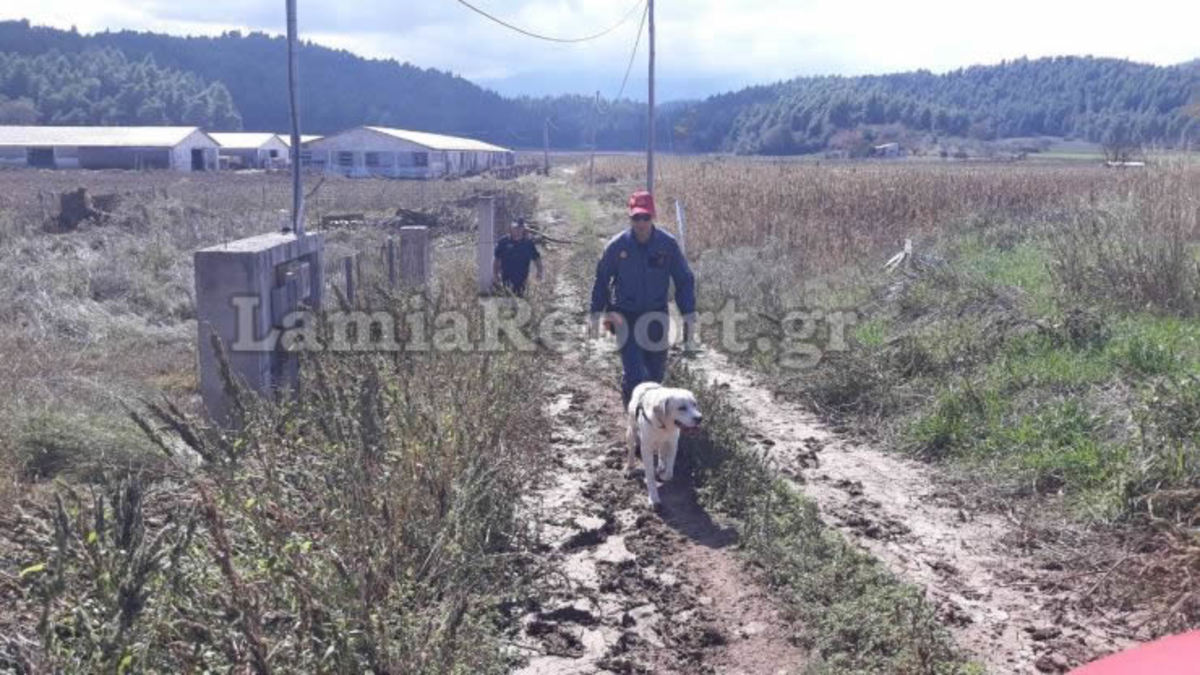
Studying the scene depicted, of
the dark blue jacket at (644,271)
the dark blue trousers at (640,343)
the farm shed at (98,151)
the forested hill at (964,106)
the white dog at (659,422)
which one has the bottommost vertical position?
the white dog at (659,422)

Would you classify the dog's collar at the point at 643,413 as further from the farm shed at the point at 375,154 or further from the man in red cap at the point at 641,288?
the farm shed at the point at 375,154

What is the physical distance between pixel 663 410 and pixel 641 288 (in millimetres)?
1481

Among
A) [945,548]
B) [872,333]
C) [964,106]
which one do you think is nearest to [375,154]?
[872,333]

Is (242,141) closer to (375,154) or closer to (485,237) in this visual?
(375,154)

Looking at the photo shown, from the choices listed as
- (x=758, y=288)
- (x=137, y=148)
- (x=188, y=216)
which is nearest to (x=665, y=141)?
(x=137, y=148)

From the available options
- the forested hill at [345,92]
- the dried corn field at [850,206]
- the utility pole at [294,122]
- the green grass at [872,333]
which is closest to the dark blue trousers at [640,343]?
the green grass at [872,333]

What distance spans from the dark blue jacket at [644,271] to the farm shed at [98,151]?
215 feet

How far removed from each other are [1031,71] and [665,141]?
67020 mm

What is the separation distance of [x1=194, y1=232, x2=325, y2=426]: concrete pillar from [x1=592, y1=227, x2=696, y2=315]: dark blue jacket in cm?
246

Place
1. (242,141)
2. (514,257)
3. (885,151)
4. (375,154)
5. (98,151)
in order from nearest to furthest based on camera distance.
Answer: (514,257)
(375,154)
(98,151)
(885,151)
(242,141)

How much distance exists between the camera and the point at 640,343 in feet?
24.1

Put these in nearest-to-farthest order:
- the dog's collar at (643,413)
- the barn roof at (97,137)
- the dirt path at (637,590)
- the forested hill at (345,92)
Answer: the dirt path at (637,590)
the dog's collar at (643,413)
the barn roof at (97,137)
the forested hill at (345,92)

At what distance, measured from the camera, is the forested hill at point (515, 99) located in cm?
10275

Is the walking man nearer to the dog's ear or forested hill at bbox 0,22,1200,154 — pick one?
the dog's ear
